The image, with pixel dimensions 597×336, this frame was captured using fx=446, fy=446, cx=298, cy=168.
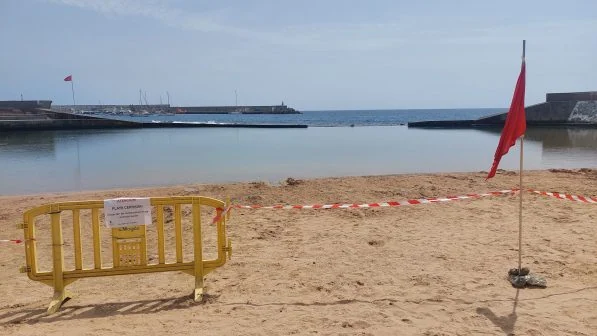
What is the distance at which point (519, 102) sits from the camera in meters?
4.85

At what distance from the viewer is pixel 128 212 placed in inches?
180

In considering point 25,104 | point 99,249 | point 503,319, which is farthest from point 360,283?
point 25,104

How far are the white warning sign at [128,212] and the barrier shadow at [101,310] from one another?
0.80 metres

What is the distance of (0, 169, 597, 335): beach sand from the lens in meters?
3.91

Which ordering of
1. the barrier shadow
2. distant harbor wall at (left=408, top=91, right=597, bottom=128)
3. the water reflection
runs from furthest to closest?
distant harbor wall at (left=408, top=91, right=597, bottom=128) < the water reflection < the barrier shadow

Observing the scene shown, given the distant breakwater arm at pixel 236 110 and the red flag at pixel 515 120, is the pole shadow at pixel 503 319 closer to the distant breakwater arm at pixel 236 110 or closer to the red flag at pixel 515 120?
the red flag at pixel 515 120

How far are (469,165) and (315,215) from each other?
13.1m

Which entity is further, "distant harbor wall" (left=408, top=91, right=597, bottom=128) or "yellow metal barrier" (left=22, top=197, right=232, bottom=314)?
"distant harbor wall" (left=408, top=91, right=597, bottom=128)

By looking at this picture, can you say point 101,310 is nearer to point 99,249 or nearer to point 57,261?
point 99,249

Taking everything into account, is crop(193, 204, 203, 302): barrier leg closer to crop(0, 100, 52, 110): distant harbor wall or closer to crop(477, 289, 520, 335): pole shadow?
crop(477, 289, 520, 335): pole shadow

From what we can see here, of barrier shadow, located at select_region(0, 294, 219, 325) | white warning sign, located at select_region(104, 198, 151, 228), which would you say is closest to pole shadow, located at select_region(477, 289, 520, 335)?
barrier shadow, located at select_region(0, 294, 219, 325)

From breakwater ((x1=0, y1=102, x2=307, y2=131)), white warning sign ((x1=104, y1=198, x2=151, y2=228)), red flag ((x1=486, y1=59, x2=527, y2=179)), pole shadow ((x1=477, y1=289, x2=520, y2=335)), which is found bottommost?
pole shadow ((x1=477, y1=289, x2=520, y2=335))

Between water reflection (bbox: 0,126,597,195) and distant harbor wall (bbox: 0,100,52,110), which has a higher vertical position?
distant harbor wall (bbox: 0,100,52,110)

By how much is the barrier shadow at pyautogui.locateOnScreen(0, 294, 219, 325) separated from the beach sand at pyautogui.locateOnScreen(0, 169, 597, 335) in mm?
17
